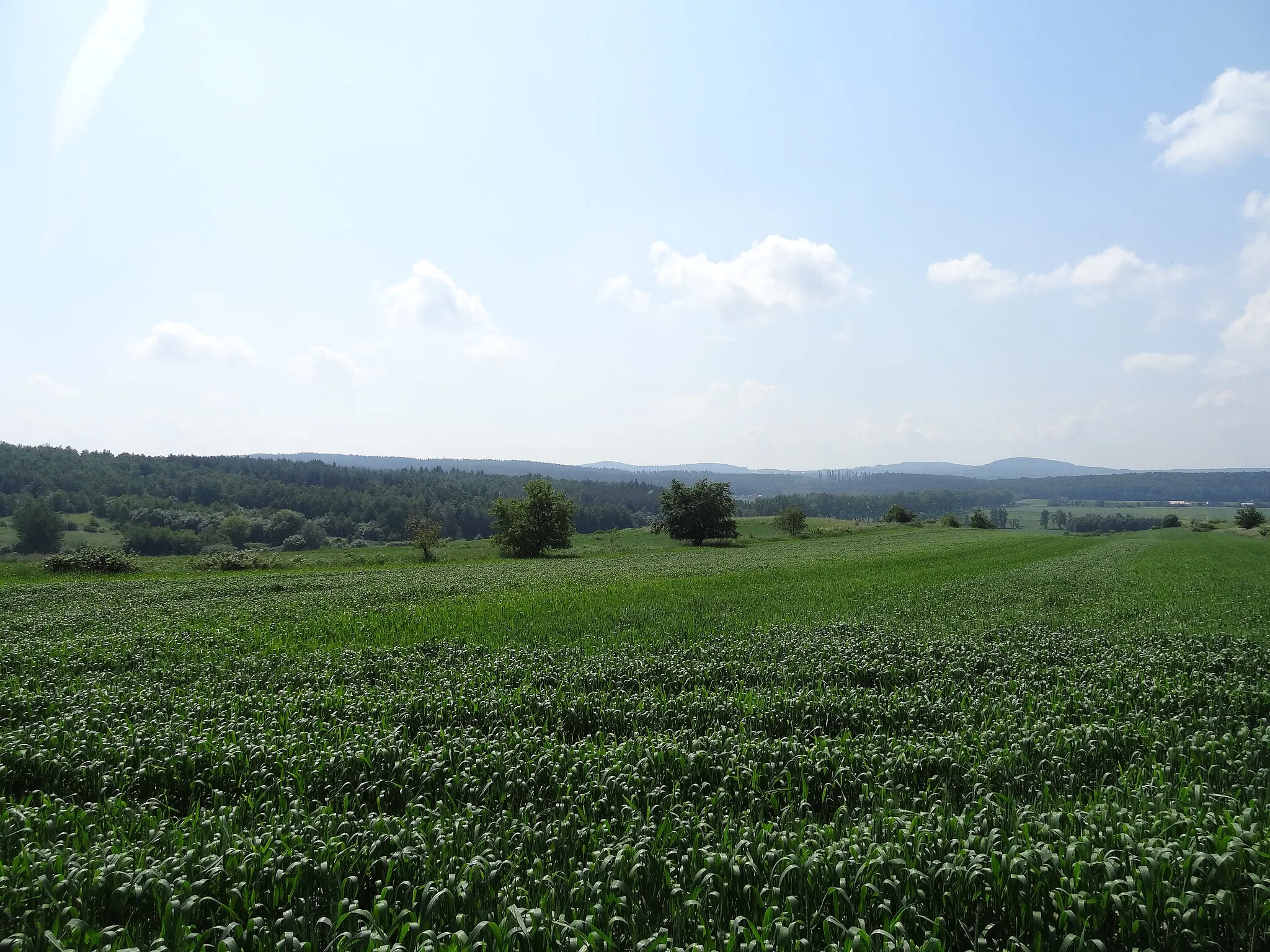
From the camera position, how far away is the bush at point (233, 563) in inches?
1993

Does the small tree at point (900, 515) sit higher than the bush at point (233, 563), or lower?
lower

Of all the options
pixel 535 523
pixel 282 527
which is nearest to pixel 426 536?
pixel 535 523

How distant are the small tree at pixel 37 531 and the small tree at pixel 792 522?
4863 inches

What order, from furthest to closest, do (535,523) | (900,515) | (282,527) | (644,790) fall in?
1. (900,515)
2. (282,527)
3. (535,523)
4. (644,790)

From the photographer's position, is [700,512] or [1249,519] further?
[1249,519]

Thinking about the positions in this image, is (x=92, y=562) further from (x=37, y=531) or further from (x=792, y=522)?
(x=792, y=522)

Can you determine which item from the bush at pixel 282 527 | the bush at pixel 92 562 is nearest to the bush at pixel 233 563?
the bush at pixel 92 562

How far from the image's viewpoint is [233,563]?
169 feet

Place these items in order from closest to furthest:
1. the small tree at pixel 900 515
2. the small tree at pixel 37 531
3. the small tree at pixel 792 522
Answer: the small tree at pixel 37 531, the small tree at pixel 792 522, the small tree at pixel 900 515

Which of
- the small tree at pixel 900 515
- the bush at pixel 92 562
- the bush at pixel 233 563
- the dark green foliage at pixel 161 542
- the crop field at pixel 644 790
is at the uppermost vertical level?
the crop field at pixel 644 790

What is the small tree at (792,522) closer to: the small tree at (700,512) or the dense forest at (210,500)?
the small tree at (700,512)

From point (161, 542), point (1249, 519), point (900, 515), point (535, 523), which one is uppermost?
point (535, 523)

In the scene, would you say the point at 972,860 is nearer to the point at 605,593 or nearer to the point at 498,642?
the point at 498,642

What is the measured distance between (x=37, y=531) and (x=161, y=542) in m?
15.8
